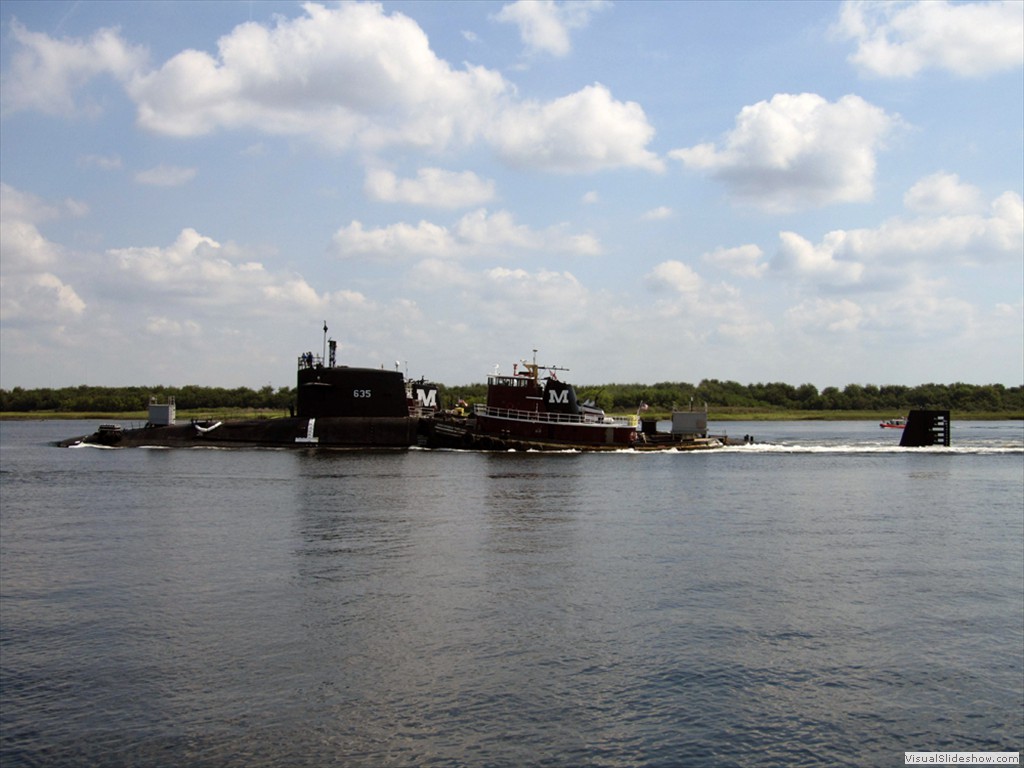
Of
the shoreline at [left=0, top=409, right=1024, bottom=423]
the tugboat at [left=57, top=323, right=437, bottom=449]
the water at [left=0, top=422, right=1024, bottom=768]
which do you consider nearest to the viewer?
the water at [left=0, top=422, right=1024, bottom=768]

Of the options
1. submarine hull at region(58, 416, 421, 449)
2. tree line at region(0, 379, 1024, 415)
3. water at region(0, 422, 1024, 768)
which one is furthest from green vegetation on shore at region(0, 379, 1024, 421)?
water at region(0, 422, 1024, 768)

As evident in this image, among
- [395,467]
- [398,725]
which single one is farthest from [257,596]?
[395,467]

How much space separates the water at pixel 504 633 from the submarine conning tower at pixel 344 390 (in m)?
29.0

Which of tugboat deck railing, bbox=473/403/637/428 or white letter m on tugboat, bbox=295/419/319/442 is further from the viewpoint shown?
tugboat deck railing, bbox=473/403/637/428

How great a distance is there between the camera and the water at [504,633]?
13430 millimetres

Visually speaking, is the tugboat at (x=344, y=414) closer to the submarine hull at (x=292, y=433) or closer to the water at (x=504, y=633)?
the submarine hull at (x=292, y=433)

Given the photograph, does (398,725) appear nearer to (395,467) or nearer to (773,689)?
(773,689)

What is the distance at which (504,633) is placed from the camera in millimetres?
18469

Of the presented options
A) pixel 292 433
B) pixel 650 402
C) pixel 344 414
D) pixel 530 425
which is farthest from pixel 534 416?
pixel 650 402

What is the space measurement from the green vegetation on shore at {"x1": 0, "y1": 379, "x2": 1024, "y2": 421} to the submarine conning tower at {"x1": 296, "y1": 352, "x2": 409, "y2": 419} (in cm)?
9521

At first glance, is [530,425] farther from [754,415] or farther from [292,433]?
[754,415]

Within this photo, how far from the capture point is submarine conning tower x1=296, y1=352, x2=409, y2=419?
66812 millimetres

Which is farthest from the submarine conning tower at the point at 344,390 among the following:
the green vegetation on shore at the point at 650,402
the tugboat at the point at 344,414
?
the green vegetation on shore at the point at 650,402

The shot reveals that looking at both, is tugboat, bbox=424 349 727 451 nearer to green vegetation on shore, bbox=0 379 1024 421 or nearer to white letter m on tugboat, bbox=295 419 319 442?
white letter m on tugboat, bbox=295 419 319 442
